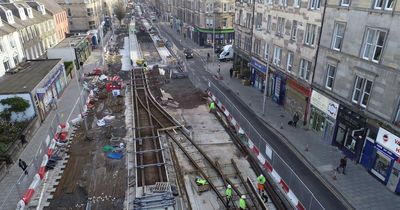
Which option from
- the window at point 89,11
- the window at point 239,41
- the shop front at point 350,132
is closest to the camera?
the shop front at point 350,132

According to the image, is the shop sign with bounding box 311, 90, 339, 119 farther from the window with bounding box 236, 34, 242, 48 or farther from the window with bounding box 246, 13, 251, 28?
the window with bounding box 236, 34, 242, 48

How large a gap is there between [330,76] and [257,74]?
1544 cm

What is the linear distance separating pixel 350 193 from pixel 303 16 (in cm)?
1795

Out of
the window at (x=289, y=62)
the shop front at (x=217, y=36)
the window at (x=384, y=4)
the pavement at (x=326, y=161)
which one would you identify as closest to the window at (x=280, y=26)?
the window at (x=289, y=62)

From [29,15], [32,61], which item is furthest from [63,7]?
[32,61]

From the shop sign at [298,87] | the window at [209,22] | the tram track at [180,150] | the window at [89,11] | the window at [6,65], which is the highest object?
the window at [89,11]

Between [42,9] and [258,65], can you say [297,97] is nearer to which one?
[258,65]

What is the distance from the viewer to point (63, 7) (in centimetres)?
7212

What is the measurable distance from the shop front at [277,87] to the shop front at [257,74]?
1594 millimetres

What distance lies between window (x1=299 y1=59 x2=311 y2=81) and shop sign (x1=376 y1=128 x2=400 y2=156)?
10348 mm

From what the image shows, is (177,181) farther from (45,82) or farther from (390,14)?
(45,82)

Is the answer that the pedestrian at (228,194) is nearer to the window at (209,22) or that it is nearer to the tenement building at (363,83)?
the tenement building at (363,83)

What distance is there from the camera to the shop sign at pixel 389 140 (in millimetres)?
19792

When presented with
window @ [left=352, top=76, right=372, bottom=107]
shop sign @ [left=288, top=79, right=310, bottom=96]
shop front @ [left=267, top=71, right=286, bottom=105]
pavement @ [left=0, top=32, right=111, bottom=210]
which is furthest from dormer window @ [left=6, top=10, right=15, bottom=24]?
window @ [left=352, top=76, right=372, bottom=107]
